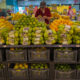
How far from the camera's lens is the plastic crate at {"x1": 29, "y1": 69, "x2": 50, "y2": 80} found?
280 cm

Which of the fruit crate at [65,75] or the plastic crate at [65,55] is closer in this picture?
the plastic crate at [65,55]

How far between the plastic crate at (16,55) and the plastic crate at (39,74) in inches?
13.5

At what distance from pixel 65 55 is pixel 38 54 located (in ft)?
1.83

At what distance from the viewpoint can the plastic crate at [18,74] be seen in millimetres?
2816

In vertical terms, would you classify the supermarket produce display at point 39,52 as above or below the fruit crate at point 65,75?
above

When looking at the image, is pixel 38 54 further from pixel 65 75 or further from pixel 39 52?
pixel 65 75

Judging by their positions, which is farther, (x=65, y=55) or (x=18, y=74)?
(x=18, y=74)

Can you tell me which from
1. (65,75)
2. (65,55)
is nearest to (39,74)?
(65,75)

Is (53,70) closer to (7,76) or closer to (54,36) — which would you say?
(54,36)

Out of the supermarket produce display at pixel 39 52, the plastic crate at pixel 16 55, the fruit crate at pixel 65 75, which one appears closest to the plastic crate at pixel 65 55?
the supermarket produce display at pixel 39 52

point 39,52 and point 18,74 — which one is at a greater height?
point 39,52

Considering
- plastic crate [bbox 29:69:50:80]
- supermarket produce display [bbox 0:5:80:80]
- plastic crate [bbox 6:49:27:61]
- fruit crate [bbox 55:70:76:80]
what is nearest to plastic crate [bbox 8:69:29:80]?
supermarket produce display [bbox 0:5:80:80]

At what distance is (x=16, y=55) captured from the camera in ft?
8.98

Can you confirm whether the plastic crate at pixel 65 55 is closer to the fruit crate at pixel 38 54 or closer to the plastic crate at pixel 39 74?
the fruit crate at pixel 38 54
